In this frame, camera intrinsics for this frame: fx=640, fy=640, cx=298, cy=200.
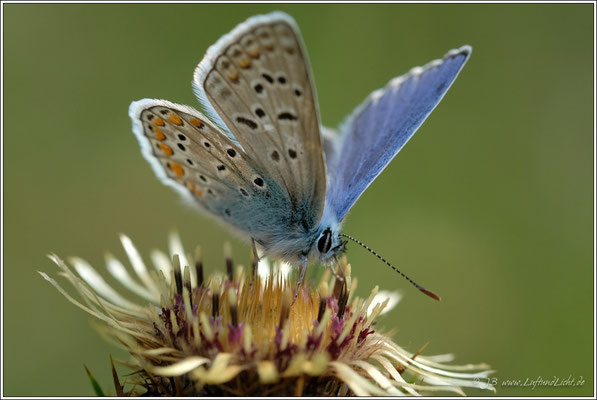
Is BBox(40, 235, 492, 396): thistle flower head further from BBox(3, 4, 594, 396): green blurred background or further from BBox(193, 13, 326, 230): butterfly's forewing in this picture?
BBox(3, 4, 594, 396): green blurred background

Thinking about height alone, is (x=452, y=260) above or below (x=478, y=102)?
below

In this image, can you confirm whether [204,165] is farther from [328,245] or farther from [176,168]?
[328,245]

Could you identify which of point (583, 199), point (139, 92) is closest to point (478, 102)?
point (583, 199)

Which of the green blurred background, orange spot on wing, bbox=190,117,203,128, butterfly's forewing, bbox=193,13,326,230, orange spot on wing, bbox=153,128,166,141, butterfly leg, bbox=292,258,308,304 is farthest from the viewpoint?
the green blurred background

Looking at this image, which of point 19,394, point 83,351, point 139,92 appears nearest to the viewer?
point 19,394

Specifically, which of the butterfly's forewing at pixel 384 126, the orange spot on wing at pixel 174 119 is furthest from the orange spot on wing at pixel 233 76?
the butterfly's forewing at pixel 384 126

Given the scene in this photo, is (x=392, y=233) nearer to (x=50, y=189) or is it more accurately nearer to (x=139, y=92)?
(x=139, y=92)

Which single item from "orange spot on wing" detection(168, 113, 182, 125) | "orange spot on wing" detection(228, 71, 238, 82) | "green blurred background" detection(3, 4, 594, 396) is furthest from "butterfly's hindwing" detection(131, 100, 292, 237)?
"green blurred background" detection(3, 4, 594, 396)
